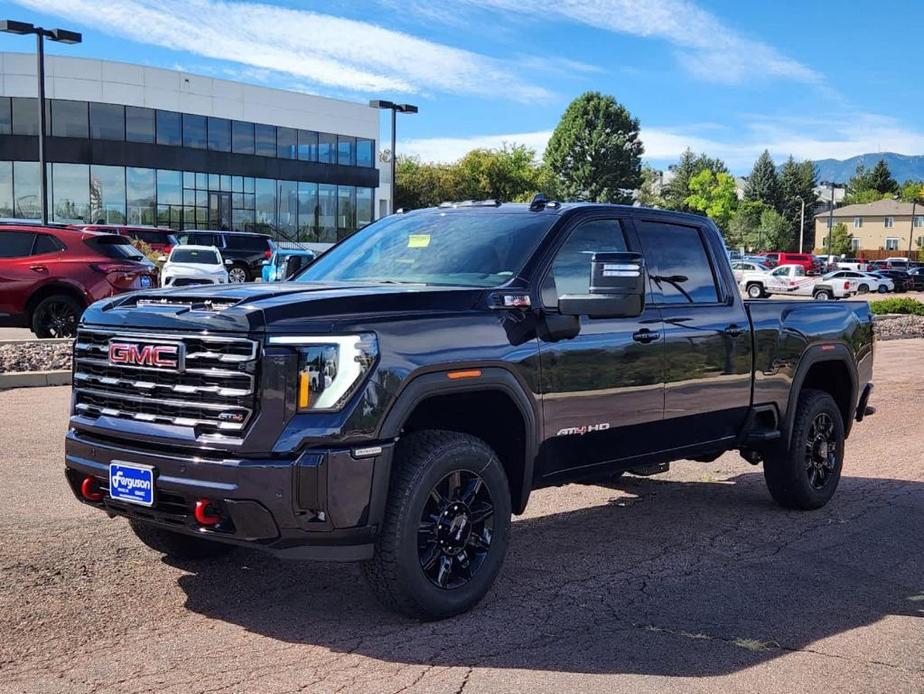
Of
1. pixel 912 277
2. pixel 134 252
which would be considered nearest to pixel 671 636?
pixel 134 252

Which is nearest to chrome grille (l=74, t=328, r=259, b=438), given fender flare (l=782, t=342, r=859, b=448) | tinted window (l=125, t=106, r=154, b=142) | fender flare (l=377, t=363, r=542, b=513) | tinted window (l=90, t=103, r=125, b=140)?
fender flare (l=377, t=363, r=542, b=513)

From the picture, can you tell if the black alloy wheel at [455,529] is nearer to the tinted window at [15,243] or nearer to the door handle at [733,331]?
the door handle at [733,331]

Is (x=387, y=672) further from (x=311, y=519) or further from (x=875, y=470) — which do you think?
(x=875, y=470)

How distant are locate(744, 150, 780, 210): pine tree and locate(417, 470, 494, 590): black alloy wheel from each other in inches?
5013

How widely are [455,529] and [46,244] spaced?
13100 millimetres

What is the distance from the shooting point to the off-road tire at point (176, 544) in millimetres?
5254

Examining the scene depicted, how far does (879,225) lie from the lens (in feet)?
395

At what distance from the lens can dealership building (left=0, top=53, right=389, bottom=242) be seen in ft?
159

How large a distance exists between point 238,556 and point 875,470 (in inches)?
222

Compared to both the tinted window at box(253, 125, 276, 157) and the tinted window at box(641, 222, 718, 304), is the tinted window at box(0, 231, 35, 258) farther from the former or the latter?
the tinted window at box(253, 125, 276, 157)

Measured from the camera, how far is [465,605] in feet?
15.2

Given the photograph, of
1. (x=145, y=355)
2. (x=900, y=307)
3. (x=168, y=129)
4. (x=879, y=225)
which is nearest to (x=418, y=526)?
(x=145, y=355)

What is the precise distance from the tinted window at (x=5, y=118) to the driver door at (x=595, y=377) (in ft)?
159

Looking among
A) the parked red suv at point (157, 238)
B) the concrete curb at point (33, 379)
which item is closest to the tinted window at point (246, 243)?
the parked red suv at point (157, 238)
